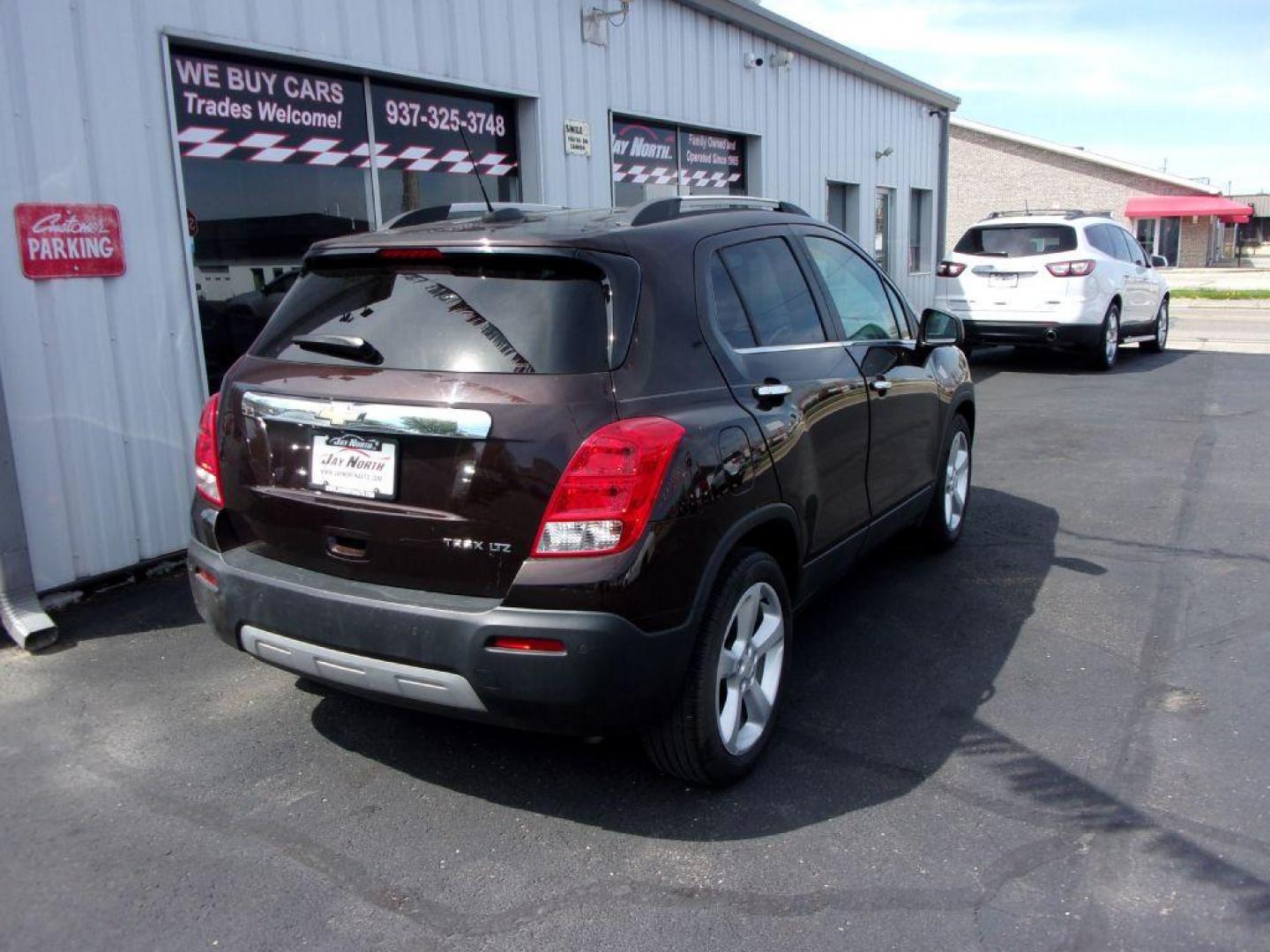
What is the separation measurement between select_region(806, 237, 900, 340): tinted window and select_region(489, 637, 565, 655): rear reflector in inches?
85.0

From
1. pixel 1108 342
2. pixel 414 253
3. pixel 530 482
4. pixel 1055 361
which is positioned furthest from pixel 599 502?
pixel 1055 361

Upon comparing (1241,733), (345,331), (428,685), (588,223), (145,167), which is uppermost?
(145,167)

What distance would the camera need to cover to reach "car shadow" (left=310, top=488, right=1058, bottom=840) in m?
3.26

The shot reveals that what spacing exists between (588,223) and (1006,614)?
9.13 feet

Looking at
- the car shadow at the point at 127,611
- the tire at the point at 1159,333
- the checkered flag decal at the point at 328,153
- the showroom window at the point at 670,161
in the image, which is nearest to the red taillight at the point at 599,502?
the car shadow at the point at 127,611

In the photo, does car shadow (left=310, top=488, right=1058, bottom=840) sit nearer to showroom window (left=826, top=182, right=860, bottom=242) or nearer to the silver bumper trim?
the silver bumper trim

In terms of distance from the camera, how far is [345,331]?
327 centimetres

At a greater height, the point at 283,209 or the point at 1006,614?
the point at 283,209

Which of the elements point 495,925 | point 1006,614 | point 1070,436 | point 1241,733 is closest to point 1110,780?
point 1241,733

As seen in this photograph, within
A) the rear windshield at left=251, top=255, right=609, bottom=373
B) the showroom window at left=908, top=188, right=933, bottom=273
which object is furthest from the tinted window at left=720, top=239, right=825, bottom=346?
the showroom window at left=908, top=188, right=933, bottom=273

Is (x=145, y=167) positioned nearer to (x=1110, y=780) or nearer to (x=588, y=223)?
(x=588, y=223)

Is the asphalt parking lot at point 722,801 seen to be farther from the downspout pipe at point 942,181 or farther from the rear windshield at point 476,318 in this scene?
the downspout pipe at point 942,181

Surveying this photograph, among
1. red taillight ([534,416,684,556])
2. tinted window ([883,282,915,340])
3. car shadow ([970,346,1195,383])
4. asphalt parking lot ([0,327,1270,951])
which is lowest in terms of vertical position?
asphalt parking lot ([0,327,1270,951])

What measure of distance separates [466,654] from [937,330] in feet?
10.2
